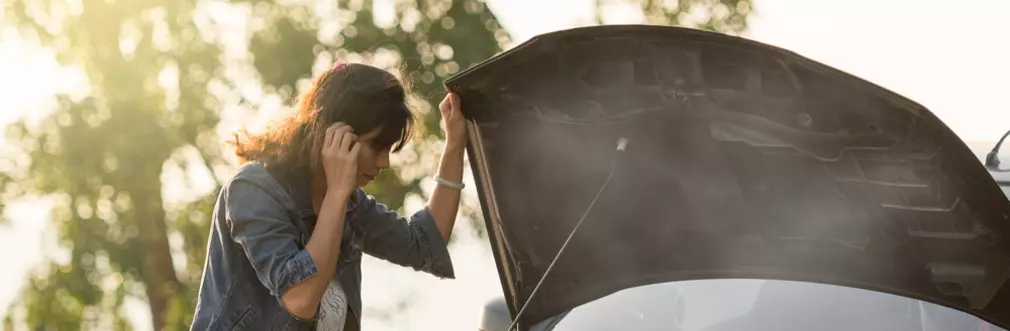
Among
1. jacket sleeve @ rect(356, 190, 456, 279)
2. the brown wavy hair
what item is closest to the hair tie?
the brown wavy hair

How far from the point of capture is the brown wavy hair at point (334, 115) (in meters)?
2.74

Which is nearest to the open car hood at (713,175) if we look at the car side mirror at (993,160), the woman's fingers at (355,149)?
the woman's fingers at (355,149)

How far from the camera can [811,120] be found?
2.48 metres

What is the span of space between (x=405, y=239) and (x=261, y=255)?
1.97 ft

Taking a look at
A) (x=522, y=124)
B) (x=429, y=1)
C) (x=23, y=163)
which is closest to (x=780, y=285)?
(x=522, y=124)

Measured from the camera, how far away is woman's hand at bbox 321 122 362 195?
8.80 feet

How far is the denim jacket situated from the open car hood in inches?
17.0

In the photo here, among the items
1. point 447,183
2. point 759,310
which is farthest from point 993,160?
point 447,183

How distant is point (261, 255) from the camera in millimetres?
2578

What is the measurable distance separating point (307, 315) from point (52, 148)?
1271 cm

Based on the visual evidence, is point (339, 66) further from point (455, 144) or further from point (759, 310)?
point (759, 310)

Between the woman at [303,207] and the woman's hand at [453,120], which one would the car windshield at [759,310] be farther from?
the woman at [303,207]

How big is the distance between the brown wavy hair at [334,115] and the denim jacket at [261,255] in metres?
0.06

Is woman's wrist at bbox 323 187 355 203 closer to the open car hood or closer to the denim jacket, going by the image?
the denim jacket
